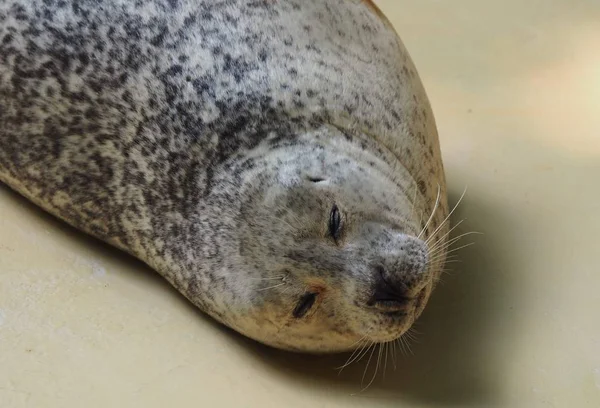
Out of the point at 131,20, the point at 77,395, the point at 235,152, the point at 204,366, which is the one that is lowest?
the point at 77,395

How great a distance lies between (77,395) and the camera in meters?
1.75

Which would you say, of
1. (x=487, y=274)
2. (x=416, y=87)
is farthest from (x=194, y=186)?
(x=487, y=274)

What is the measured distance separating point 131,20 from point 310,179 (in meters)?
0.57

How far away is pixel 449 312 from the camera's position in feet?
6.44

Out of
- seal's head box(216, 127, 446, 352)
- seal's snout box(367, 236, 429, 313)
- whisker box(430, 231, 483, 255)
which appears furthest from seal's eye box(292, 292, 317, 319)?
whisker box(430, 231, 483, 255)

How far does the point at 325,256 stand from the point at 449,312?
1.52ft

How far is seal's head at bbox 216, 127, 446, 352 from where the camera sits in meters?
1.65

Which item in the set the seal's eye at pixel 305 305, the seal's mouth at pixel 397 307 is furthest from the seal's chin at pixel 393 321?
the seal's eye at pixel 305 305

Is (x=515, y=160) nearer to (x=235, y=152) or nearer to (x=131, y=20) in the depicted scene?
(x=235, y=152)

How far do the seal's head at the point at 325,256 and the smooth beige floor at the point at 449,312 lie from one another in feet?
0.57

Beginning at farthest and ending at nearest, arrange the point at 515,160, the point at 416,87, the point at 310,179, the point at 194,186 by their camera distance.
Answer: the point at 515,160
the point at 416,87
the point at 194,186
the point at 310,179

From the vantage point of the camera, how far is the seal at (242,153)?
5.47 feet

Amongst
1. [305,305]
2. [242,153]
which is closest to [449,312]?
[305,305]

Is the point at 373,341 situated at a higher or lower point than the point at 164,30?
lower
